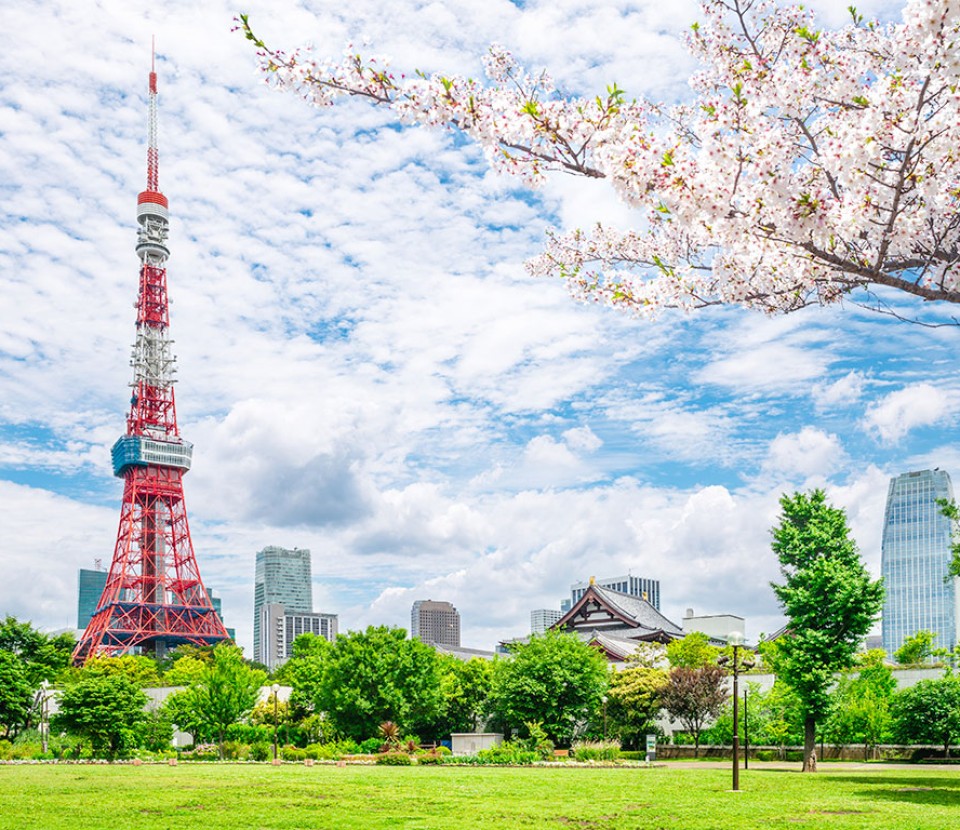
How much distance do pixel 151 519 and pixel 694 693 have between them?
173ft

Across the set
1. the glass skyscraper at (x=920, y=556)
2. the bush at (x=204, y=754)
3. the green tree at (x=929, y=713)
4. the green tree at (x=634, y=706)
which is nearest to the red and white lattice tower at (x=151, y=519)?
the bush at (x=204, y=754)

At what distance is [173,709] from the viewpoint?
38938 millimetres

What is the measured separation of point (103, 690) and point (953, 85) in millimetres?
29579

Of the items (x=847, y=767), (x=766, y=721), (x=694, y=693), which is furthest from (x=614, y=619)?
(x=847, y=767)

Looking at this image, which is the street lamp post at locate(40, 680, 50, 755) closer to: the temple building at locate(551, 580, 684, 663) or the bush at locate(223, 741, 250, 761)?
the bush at locate(223, 741, 250, 761)

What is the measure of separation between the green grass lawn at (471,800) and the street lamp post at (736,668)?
1.82 feet

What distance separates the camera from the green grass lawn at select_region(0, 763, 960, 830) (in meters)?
12.7

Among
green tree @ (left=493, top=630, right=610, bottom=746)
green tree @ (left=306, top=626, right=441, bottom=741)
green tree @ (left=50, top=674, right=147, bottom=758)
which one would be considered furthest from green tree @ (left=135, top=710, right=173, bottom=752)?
green tree @ (left=493, top=630, right=610, bottom=746)

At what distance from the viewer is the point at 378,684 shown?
33.3 meters

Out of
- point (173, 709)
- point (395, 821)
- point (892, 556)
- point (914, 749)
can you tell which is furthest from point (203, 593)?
point (892, 556)

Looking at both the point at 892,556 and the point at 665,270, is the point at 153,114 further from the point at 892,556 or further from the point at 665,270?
the point at 892,556

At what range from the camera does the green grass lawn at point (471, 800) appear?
12.7m

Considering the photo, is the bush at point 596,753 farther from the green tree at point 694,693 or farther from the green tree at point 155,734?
the green tree at point 155,734

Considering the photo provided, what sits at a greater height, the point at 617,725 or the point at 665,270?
the point at 665,270
